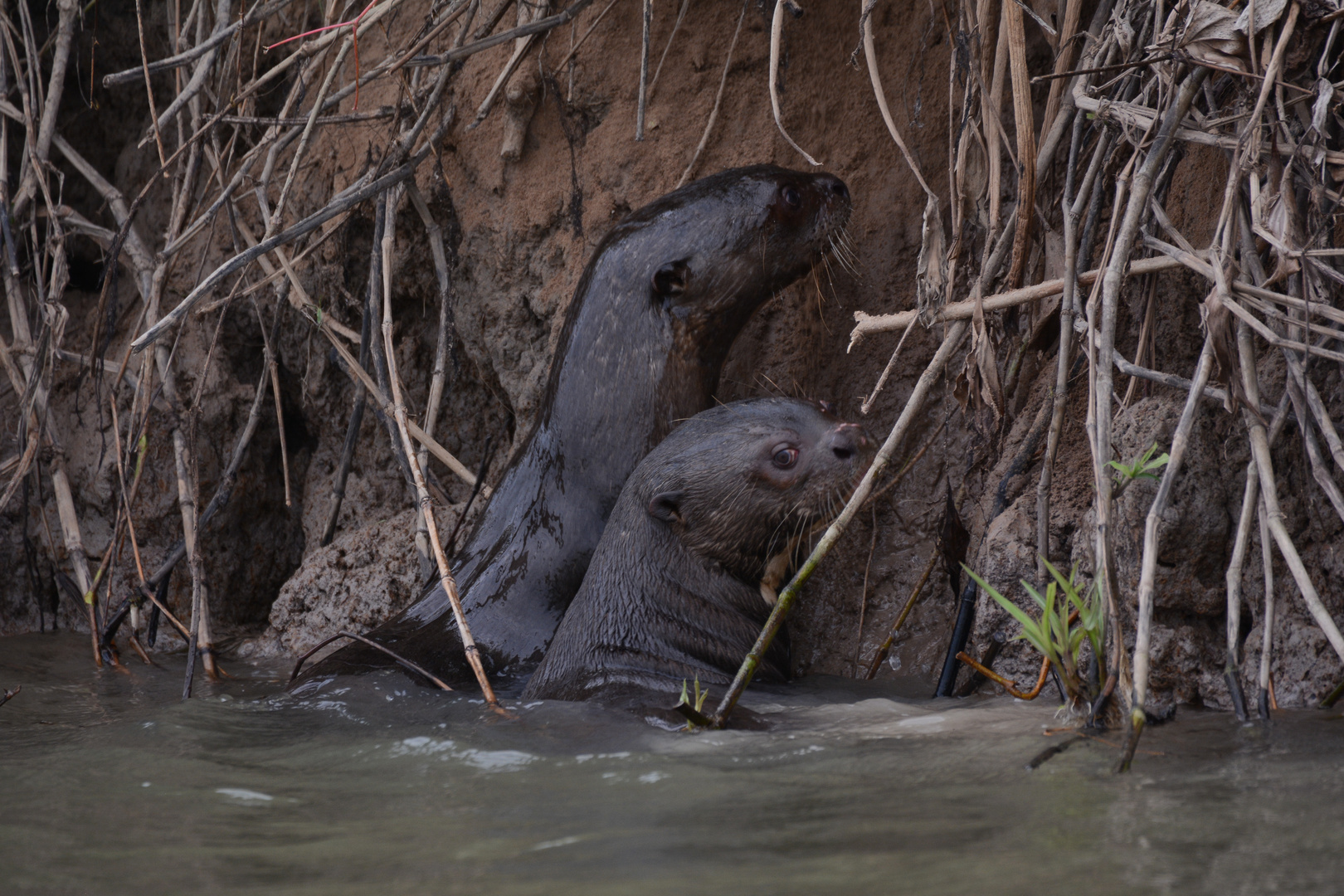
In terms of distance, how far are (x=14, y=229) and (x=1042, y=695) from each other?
4378 millimetres

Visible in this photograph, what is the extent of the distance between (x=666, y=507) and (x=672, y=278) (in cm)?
84

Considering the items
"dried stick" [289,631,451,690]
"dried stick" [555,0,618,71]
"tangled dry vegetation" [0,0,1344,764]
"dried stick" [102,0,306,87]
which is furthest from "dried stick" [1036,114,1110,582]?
"dried stick" [102,0,306,87]

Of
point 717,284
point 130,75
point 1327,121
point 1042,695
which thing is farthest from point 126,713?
point 1327,121

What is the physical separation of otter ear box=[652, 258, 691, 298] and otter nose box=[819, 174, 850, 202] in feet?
1.65

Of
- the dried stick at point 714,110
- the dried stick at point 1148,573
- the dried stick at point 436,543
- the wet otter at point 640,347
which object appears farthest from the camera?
the dried stick at point 714,110

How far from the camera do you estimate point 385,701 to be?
3.21 meters

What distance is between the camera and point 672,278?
12.7 feet

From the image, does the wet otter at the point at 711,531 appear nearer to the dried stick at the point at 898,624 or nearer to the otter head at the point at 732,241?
the dried stick at the point at 898,624

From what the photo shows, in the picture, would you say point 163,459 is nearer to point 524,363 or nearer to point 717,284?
point 524,363

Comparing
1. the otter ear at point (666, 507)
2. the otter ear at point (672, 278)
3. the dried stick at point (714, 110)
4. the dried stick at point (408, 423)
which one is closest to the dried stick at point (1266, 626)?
the otter ear at point (666, 507)

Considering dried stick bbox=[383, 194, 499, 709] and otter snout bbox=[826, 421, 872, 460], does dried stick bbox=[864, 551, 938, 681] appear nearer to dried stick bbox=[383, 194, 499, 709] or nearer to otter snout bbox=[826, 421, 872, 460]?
otter snout bbox=[826, 421, 872, 460]

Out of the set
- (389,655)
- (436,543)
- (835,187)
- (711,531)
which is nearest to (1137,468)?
(711,531)

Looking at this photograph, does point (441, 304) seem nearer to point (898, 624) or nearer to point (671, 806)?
point (898, 624)

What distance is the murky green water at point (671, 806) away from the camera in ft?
4.98
